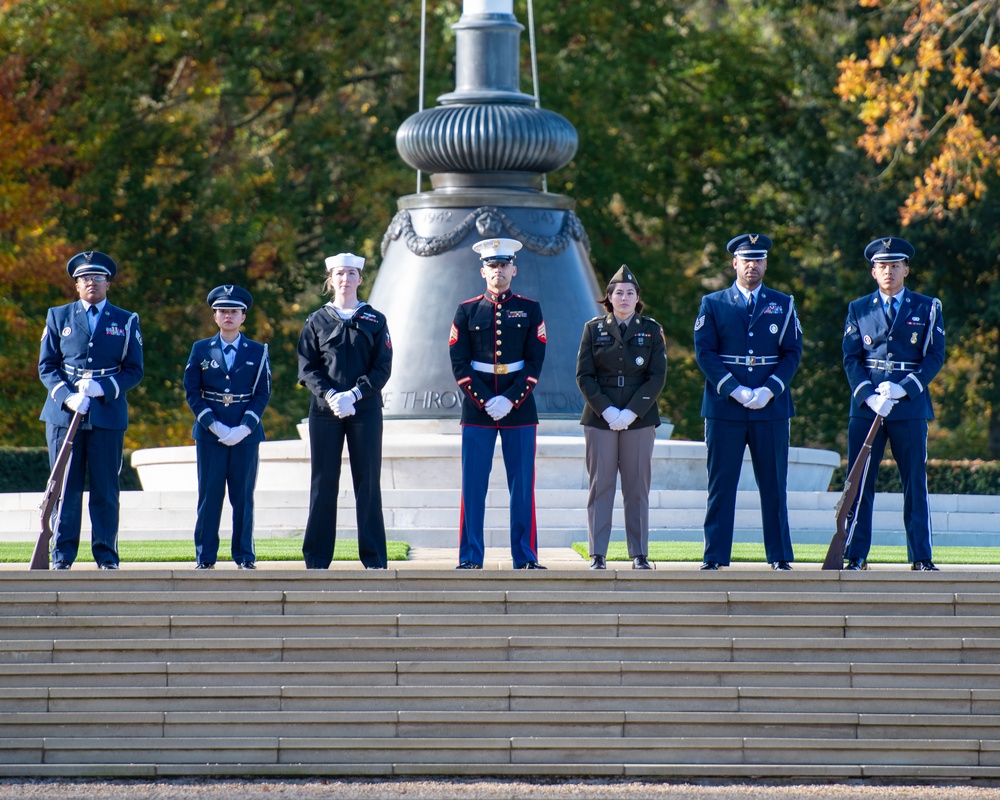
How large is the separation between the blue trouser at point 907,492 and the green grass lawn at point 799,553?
0.98 metres

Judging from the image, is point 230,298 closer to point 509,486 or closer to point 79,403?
point 79,403

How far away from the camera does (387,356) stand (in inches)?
411

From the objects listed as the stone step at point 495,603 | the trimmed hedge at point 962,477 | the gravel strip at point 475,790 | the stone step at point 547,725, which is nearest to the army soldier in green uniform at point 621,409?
the stone step at point 495,603

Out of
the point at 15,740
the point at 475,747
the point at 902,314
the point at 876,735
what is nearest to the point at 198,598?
the point at 15,740

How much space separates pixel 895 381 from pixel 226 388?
4200 mm

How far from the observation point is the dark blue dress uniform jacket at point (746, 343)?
10375 millimetres

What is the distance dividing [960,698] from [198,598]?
3941 millimetres

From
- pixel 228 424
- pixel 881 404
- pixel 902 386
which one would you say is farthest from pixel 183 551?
pixel 902 386

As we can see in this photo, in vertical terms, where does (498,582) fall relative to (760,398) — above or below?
below

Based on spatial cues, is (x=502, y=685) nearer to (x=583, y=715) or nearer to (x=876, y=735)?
(x=583, y=715)

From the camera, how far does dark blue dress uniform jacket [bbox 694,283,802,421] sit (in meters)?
10.4

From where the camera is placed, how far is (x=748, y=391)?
10.2 m

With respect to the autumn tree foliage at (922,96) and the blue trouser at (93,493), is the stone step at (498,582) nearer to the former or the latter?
the blue trouser at (93,493)

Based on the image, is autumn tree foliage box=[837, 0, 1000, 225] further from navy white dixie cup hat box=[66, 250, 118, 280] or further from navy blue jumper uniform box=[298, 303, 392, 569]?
navy white dixie cup hat box=[66, 250, 118, 280]
